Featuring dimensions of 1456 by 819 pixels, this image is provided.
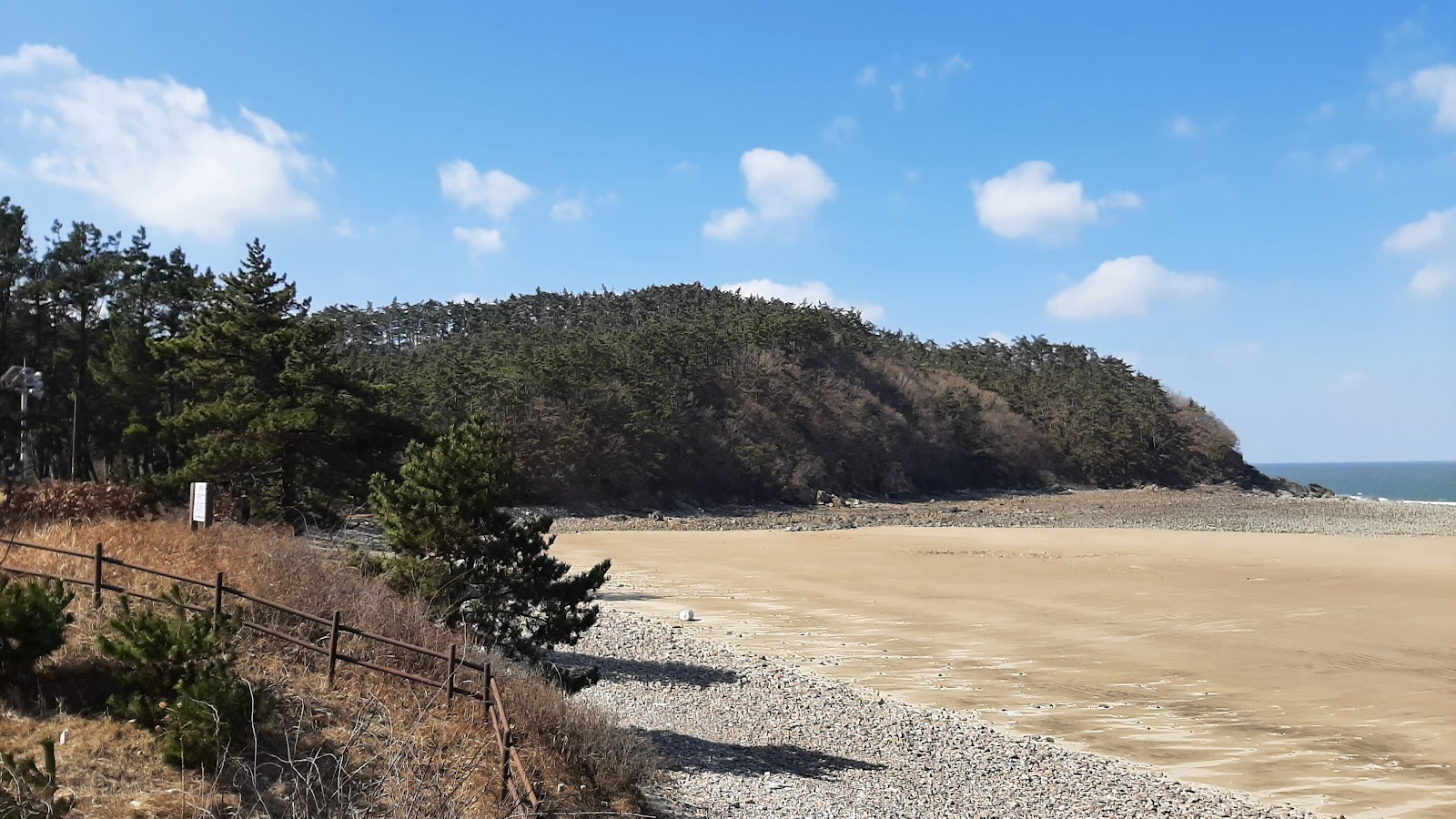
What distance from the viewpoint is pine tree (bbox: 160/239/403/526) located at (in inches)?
774

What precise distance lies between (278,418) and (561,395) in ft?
149

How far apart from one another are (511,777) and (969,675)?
42.3ft

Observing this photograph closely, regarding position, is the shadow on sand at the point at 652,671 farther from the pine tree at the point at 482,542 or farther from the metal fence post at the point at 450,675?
the metal fence post at the point at 450,675

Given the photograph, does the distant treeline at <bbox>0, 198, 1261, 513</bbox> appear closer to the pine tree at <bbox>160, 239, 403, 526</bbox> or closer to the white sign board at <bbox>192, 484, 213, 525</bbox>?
the pine tree at <bbox>160, 239, 403, 526</bbox>

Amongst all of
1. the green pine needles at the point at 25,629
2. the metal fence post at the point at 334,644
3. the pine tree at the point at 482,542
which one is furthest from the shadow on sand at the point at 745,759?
the green pine needles at the point at 25,629

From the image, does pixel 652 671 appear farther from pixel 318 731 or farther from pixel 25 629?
pixel 25 629

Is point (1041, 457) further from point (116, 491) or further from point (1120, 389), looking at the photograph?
point (116, 491)

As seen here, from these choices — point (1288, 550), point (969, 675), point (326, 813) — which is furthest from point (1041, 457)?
point (326, 813)

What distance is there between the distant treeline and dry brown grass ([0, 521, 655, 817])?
4.36 m

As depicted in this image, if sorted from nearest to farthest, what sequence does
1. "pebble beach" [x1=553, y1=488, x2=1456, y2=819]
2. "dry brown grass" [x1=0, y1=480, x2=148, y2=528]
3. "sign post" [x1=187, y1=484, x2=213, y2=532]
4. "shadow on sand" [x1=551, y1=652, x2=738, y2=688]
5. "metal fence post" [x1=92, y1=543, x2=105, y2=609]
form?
"metal fence post" [x1=92, y1=543, x2=105, y2=609], "sign post" [x1=187, y1=484, x2=213, y2=532], "pebble beach" [x1=553, y1=488, x2=1456, y2=819], "dry brown grass" [x1=0, y1=480, x2=148, y2=528], "shadow on sand" [x1=551, y1=652, x2=738, y2=688]

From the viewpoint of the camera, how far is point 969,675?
59.9ft

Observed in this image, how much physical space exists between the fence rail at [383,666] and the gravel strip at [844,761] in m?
2.23

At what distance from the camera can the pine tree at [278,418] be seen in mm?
19656

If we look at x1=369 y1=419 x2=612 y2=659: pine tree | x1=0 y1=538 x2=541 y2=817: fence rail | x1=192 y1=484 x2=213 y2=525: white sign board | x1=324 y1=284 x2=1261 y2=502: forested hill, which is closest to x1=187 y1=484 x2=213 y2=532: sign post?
x1=192 y1=484 x2=213 y2=525: white sign board
